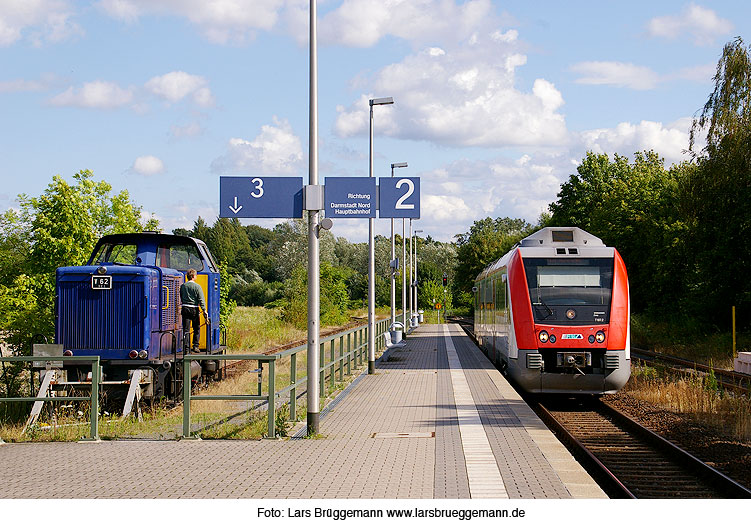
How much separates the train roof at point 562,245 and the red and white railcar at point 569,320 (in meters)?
0.02

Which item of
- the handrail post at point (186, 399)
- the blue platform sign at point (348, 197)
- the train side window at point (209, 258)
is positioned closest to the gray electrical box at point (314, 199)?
the blue platform sign at point (348, 197)

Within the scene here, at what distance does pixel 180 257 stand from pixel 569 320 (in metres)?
7.16

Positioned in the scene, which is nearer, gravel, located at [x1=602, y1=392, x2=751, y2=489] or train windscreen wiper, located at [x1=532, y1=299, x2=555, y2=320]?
gravel, located at [x1=602, y1=392, x2=751, y2=489]

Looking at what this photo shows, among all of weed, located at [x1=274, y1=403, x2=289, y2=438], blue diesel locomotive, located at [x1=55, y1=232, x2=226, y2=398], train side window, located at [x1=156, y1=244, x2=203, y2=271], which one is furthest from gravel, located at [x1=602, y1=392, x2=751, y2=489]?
train side window, located at [x1=156, y1=244, x2=203, y2=271]

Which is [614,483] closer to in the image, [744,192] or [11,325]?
[11,325]

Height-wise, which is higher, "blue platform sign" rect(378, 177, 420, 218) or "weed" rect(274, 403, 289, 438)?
"blue platform sign" rect(378, 177, 420, 218)

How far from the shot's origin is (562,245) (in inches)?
639

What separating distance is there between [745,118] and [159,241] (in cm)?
1949

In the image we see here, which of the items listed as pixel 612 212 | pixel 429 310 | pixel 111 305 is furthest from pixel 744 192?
pixel 429 310

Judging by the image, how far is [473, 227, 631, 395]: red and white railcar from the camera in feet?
48.7

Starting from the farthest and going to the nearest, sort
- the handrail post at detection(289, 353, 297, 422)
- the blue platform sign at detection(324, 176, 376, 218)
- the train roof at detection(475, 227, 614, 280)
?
the train roof at detection(475, 227, 614, 280) → the blue platform sign at detection(324, 176, 376, 218) → the handrail post at detection(289, 353, 297, 422)

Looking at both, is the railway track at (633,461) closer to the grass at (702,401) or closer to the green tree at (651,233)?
the grass at (702,401)

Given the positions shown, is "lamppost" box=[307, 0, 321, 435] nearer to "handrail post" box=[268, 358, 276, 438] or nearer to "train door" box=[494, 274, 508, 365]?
"handrail post" box=[268, 358, 276, 438]

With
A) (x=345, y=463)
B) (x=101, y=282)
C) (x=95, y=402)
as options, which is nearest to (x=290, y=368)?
(x=95, y=402)
